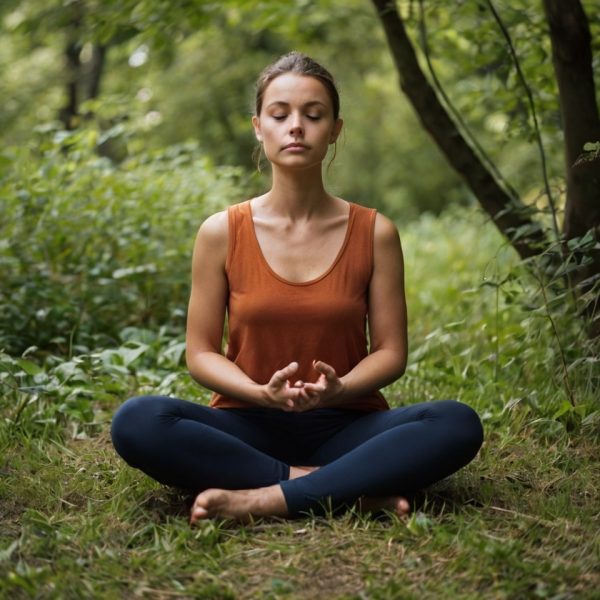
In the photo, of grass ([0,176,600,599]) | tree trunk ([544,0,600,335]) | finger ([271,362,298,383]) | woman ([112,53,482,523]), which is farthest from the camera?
tree trunk ([544,0,600,335])

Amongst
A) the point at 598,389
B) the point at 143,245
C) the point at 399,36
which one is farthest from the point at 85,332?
the point at 598,389

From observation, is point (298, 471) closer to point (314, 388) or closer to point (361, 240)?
point (314, 388)

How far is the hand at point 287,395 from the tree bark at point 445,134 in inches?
72.1

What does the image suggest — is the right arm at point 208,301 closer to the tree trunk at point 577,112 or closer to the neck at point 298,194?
the neck at point 298,194

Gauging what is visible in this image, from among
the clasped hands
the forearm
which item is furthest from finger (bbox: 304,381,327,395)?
the forearm

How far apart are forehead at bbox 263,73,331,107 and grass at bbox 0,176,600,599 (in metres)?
1.14

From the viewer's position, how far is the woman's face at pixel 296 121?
2.66 meters

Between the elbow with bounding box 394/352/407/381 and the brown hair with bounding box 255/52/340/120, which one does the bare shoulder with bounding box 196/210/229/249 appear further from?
the elbow with bounding box 394/352/407/381

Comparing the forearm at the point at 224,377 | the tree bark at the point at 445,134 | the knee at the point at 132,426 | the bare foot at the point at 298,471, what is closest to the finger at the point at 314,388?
the forearm at the point at 224,377

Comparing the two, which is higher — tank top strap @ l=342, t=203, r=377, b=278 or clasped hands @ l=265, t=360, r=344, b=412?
tank top strap @ l=342, t=203, r=377, b=278

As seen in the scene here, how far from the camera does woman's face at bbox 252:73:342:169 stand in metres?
2.66

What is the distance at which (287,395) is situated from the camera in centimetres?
241

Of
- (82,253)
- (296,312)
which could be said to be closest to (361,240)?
(296,312)

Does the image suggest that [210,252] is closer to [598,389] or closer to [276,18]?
[598,389]
